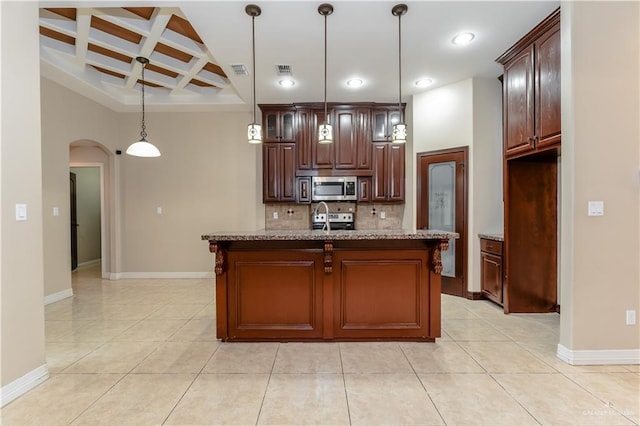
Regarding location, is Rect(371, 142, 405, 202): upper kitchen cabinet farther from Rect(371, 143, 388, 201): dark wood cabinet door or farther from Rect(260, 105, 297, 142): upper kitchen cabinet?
Rect(260, 105, 297, 142): upper kitchen cabinet

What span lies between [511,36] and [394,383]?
3.29m

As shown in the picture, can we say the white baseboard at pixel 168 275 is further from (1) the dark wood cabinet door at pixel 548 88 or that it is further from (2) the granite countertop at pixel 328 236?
(1) the dark wood cabinet door at pixel 548 88

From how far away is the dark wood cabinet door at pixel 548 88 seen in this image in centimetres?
272

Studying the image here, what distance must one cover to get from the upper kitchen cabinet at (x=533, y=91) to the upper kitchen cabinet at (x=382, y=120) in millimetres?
1709

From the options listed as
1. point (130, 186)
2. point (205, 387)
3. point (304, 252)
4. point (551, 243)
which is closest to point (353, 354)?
point (304, 252)

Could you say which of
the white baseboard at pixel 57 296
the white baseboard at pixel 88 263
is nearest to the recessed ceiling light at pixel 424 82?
the white baseboard at pixel 57 296

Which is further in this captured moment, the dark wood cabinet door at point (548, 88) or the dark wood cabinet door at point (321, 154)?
the dark wood cabinet door at point (321, 154)

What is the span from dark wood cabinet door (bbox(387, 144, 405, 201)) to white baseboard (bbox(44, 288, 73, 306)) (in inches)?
189

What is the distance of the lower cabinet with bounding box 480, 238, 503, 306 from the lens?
3.63 meters

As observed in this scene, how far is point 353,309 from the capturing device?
9.08ft

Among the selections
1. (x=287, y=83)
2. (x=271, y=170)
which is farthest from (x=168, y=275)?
(x=287, y=83)

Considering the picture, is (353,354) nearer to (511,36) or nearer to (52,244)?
(511,36)

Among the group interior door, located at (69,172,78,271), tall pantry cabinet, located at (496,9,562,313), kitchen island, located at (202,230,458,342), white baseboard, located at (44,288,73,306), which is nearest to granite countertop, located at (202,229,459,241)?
kitchen island, located at (202,230,458,342)

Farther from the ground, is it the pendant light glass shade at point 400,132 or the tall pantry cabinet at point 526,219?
the pendant light glass shade at point 400,132
